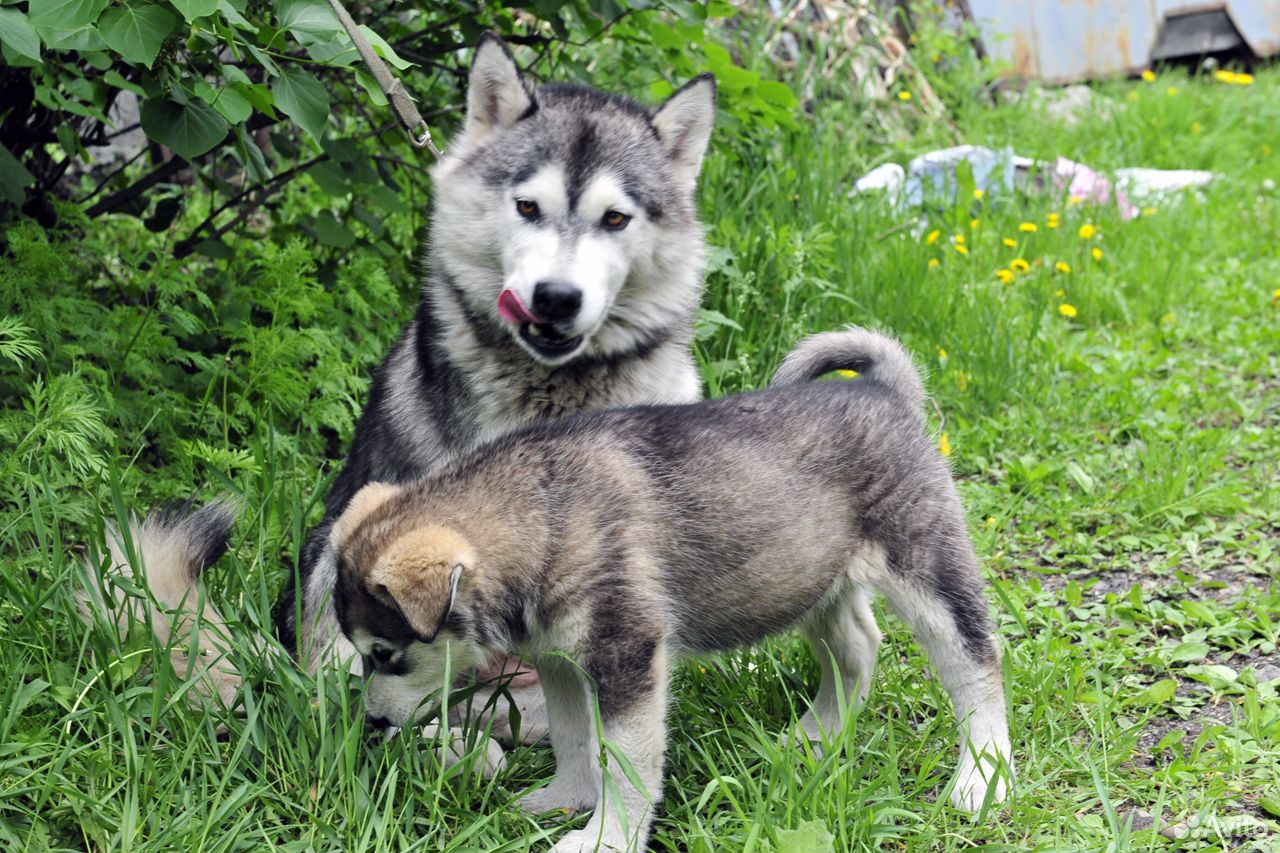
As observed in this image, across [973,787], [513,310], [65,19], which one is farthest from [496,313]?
[973,787]

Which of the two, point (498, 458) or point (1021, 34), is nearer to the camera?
point (498, 458)

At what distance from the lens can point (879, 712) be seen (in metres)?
3.27

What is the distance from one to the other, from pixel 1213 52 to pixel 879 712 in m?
9.85

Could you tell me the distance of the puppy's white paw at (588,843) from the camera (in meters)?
2.63

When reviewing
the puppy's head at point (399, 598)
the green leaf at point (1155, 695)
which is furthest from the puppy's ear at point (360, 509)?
the green leaf at point (1155, 695)

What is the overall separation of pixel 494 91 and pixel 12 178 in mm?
1445

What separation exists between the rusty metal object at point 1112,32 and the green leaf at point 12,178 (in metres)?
7.80

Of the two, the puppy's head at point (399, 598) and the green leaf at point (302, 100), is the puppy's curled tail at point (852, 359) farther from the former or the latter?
the green leaf at point (302, 100)

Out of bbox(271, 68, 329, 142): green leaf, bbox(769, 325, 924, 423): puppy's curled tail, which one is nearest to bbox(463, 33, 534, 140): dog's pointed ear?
bbox(271, 68, 329, 142): green leaf

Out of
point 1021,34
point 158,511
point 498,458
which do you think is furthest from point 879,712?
point 1021,34

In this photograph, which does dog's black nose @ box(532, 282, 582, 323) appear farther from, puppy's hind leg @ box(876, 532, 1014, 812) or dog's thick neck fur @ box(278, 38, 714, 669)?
puppy's hind leg @ box(876, 532, 1014, 812)

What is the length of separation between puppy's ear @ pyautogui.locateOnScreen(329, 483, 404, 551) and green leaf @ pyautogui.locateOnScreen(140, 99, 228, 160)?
0.98 m

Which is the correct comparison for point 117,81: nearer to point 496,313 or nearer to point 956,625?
point 496,313

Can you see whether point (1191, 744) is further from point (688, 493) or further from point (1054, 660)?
point (688, 493)
